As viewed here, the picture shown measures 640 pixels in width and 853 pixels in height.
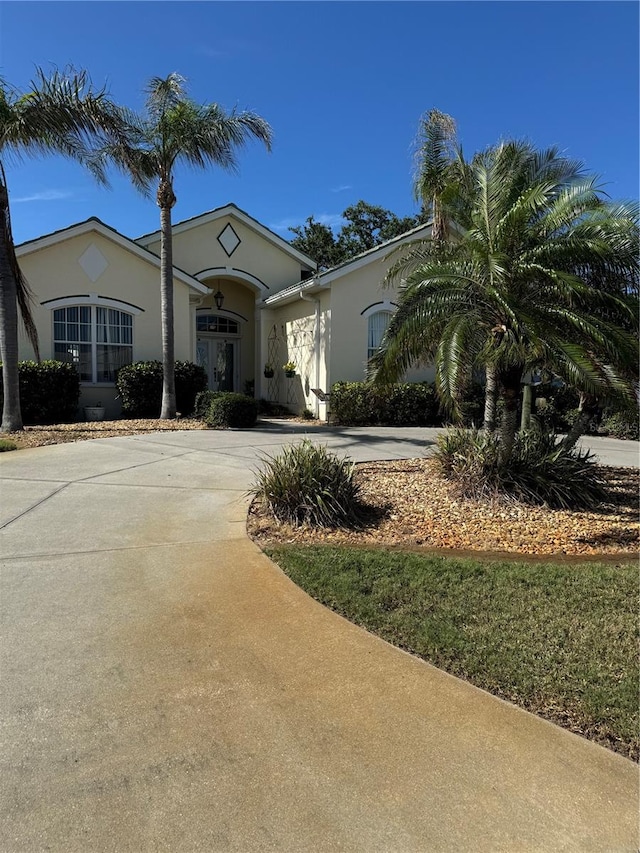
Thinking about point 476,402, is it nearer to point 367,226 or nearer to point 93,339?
point 93,339

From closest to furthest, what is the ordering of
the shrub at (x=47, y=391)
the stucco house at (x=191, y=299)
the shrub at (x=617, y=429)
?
the shrub at (x=47, y=391), the shrub at (x=617, y=429), the stucco house at (x=191, y=299)

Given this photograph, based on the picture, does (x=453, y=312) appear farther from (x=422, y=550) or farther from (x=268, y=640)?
(x=268, y=640)

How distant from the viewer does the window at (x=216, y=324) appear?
808 inches

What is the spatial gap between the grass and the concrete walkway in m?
0.18

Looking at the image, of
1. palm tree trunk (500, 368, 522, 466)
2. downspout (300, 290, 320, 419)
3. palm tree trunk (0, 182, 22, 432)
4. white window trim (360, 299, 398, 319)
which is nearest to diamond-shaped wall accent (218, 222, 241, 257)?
downspout (300, 290, 320, 419)

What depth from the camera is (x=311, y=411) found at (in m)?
17.1

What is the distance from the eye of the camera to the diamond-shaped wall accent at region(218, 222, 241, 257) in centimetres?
1941

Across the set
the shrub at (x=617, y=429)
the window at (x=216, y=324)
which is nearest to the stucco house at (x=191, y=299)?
the window at (x=216, y=324)

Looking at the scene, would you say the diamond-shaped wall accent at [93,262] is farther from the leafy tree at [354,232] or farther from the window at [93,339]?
the leafy tree at [354,232]

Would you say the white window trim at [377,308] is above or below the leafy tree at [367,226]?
below

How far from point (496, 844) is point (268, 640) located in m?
1.77

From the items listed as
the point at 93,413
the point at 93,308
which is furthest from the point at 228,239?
the point at 93,413

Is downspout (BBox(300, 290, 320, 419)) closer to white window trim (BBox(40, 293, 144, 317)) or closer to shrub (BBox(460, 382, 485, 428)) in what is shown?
shrub (BBox(460, 382, 485, 428))

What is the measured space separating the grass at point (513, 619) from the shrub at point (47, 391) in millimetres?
10459
